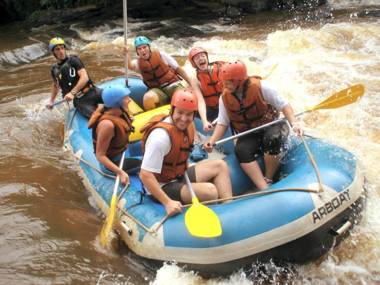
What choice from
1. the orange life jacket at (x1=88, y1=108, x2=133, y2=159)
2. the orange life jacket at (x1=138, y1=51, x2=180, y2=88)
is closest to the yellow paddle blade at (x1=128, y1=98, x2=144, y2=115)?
the orange life jacket at (x1=138, y1=51, x2=180, y2=88)

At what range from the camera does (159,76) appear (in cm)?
501

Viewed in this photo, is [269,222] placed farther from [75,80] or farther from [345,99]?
[75,80]

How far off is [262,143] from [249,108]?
291mm

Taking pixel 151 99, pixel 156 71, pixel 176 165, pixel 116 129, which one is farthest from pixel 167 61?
pixel 176 165

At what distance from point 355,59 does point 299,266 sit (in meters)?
5.52

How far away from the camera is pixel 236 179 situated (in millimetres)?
3572

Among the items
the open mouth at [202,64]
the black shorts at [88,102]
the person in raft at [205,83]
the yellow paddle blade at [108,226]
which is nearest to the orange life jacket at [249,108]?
the person in raft at [205,83]

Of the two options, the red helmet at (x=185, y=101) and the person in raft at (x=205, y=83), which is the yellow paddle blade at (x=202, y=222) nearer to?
the red helmet at (x=185, y=101)

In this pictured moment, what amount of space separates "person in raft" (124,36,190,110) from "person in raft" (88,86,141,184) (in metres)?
1.35

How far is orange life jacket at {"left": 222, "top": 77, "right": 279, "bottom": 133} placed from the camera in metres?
3.49

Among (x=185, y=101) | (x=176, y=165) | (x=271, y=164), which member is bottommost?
(x=271, y=164)

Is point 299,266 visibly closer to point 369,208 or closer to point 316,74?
point 369,208

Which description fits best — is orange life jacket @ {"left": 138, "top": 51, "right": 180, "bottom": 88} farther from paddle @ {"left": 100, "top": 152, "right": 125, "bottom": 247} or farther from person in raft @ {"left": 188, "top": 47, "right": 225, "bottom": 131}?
paddle @ {"left": 100, "top": 152, "right": 125, "bottom": 247}

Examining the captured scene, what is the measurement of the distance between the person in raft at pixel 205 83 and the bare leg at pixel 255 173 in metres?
0.83
